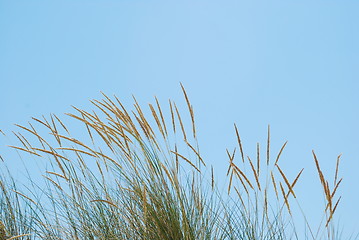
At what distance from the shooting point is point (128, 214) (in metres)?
1.99

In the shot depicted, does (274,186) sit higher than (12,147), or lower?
lower

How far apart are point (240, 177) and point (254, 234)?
0.23 metres

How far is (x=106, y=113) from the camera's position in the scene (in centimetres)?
211

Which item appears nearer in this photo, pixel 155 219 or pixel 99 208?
pixel 155 219

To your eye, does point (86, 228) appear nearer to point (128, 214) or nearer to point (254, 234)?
point (128, 214)

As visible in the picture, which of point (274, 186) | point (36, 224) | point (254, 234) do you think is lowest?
point (254, 234)

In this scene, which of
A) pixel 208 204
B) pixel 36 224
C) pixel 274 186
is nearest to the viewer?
pixel 274 186

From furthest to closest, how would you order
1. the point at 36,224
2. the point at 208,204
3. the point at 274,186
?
the point at 36,224, the point at 208,204, the point at 274,186

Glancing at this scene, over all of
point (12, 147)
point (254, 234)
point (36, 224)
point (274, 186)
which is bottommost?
point (254, 234)

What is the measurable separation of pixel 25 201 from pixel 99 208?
1.42 ft

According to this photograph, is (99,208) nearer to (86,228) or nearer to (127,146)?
(86,228)

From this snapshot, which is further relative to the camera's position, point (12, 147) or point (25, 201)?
point (25, 201)

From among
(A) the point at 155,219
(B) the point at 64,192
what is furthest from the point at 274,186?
(B) the point at 64,192

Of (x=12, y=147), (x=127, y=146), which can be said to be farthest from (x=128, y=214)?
(x=12, y=147)
